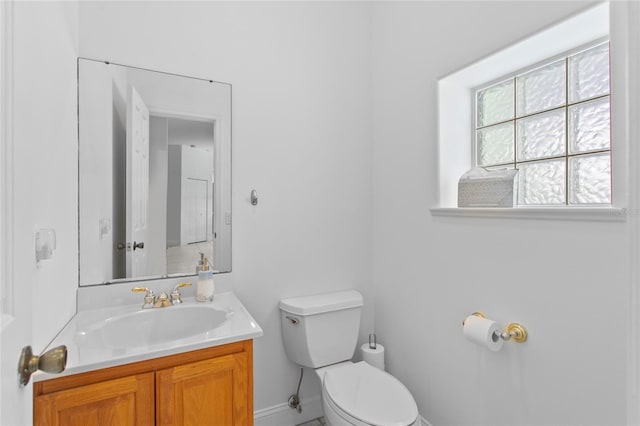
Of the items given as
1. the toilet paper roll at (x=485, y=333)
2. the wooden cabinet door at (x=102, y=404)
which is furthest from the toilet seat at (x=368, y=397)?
the wooden cabinet door at (x=102, y=404)

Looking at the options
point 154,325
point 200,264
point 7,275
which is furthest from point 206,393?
point 7,275

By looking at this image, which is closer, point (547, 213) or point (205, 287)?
point (547, 213)

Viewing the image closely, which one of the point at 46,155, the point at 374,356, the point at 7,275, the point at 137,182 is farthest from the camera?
the point at 374,356

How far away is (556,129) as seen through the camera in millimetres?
1341

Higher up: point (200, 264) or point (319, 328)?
point (200, 264)

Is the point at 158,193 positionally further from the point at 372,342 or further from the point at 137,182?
the point at 372,342

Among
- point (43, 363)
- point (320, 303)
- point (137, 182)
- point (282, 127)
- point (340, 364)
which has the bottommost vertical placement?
point (340, 364)

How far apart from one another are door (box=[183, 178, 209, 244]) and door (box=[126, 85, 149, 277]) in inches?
7.0

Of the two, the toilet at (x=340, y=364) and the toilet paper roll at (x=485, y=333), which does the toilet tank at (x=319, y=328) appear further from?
the toilet paper roll at (x=485, y=333)

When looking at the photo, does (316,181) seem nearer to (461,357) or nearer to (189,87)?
(189,87)

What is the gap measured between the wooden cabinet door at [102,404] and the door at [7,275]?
1.51 feet

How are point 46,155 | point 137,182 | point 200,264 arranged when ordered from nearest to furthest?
point 46,155, point 137,182, point 200,264

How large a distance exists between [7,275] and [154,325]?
0.97 meters

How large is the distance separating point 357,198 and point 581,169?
3.59 feet
